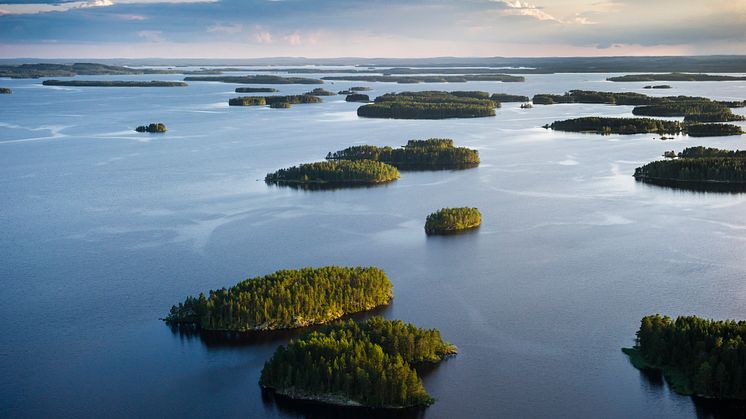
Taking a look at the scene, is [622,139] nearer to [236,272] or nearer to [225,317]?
[236,272]

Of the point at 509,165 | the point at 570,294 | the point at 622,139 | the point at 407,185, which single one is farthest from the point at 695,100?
the point at 570,294

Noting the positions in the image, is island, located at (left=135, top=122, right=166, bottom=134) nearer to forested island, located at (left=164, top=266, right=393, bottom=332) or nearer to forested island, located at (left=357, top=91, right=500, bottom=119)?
forested island, located at (left=357, top=91, right=500, bottom=119)

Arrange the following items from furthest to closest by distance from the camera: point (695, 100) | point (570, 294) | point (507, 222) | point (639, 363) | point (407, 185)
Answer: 1. point (695, 100)
2. point (407, 185)
3. point (507, 222)
4. point (570, 294)
5. point (639, 363)

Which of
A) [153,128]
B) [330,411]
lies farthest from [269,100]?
[330,411]

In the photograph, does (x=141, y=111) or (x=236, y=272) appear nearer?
(x=236, y=272)

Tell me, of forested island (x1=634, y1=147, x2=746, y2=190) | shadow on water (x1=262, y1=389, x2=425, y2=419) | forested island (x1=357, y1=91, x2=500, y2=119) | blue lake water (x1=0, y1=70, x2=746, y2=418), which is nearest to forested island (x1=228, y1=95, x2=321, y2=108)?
forested island (x1=357, y1=91, x2=500, y2=119)

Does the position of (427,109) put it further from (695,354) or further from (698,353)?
(698,353)

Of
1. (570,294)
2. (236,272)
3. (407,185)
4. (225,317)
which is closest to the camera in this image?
(225,317)

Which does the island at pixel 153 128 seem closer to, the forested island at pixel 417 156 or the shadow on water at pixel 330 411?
the forested island at pixel 417 156
